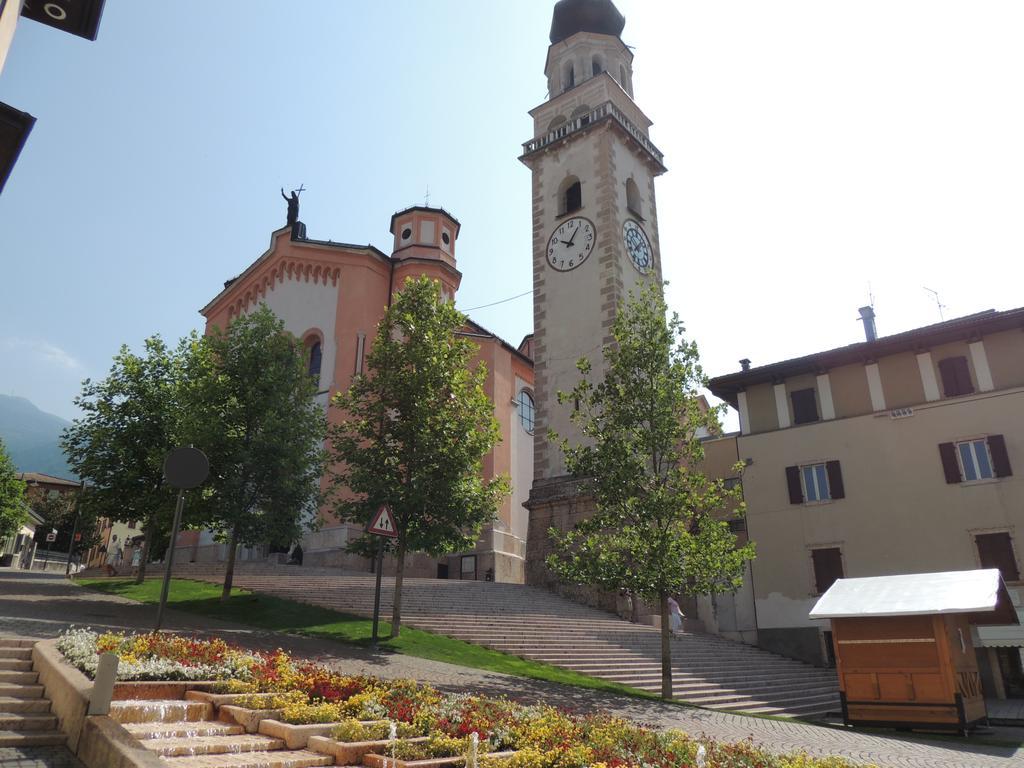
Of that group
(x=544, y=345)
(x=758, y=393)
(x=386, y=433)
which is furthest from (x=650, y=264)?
(x=386, y=433)

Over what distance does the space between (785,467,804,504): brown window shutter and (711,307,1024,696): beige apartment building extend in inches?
1.6

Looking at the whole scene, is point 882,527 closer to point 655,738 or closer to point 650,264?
point 650,264

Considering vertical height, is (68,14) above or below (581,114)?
below

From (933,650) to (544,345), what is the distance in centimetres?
2126

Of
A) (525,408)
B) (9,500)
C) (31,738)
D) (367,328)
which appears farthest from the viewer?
(9,500)

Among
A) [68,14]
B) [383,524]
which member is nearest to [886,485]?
[383,524]

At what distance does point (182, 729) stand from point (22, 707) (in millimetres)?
1835

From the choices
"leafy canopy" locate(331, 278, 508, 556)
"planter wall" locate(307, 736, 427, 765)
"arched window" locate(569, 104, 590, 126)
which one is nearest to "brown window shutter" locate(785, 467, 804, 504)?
"leafy canopy" locate(331, 278, 508, 556)

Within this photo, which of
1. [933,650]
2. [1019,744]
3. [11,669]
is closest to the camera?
[11,669]

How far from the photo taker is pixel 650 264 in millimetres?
34500

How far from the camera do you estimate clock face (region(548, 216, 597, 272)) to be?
107 feet

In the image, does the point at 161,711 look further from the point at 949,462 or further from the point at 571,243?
the point at 571,243

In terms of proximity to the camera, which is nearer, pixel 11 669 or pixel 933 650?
pixel 11 669

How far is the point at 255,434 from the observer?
22609mm
